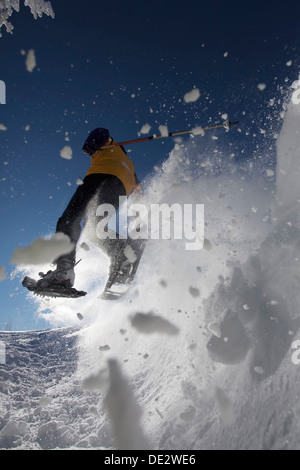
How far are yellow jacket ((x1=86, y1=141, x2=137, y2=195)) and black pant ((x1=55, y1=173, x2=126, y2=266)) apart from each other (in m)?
0.09

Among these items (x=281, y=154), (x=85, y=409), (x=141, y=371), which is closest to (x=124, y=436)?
(x=85, y=409)

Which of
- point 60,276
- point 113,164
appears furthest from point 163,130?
point 60,276

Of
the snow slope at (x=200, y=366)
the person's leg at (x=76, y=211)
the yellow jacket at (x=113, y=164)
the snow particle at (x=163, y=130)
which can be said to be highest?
the snow particle at (x=163, y=130)

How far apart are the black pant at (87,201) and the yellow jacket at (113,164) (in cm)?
9

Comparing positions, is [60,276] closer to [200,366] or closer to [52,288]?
[52,288]

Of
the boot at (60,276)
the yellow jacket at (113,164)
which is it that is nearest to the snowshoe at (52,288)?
the boot at (60,276)

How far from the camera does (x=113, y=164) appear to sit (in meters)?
3.60

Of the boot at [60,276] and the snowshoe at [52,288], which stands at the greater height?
the boot at [60,276]

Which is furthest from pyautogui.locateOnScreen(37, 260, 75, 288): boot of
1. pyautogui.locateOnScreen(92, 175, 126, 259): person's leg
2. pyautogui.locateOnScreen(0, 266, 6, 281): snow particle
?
pyautogui.locateOnScreen(92, 175, 126, 259): person's leg

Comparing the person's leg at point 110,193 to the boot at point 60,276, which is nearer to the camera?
the boot at point 60,276

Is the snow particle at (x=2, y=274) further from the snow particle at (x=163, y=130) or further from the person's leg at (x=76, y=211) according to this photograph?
the snow particle at (x=163, y=130)

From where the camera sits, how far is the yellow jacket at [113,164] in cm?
356

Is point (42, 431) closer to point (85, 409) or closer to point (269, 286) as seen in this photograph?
point (85, 409)
